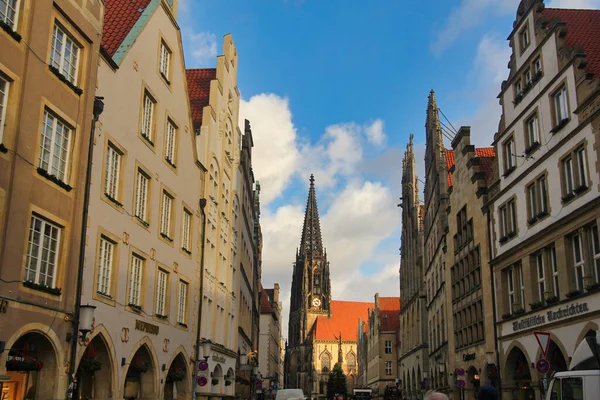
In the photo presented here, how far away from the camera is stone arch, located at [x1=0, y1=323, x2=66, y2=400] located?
14.5 m

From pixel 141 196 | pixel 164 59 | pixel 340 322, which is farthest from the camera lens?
pixel 340 322

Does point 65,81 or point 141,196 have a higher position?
point 65,81

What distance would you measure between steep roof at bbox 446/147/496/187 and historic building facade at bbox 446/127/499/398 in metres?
0.05

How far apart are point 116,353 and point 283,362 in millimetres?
161326

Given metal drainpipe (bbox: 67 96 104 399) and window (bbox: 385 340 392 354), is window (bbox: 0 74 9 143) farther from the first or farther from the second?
window (bbox: 385 340 392 354)

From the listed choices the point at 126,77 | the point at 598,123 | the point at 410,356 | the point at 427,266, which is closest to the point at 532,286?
the point at 598,123

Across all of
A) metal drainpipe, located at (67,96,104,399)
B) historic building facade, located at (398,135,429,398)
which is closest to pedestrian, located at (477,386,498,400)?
metal drainpipe, located at (67,96,104,399)

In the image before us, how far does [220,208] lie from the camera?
33500mm

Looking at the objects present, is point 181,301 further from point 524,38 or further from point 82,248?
point 524,38

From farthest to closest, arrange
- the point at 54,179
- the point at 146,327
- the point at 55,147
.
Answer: the point at 146,327 → the point at 55,147 → the point at 54,179

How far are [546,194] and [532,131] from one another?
317 cm

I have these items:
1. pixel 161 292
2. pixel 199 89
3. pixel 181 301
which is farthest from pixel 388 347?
pixel 161 292

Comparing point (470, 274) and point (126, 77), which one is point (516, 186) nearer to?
point (470, 274)

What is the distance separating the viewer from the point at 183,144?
86.9 ft
